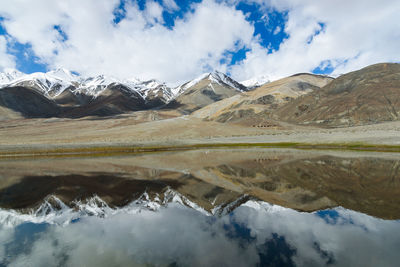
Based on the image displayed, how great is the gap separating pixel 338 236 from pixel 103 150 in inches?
2084

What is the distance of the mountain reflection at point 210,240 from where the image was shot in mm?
8523

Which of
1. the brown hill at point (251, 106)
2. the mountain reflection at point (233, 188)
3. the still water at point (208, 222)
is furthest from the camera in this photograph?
the brown hill at point (251, 106)

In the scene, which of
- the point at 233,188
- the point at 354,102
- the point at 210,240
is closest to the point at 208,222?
the point at 210,240

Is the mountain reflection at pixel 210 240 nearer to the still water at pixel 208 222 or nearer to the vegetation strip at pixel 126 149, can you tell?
the still water at pixel 208 222

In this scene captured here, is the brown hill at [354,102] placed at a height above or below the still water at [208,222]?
above

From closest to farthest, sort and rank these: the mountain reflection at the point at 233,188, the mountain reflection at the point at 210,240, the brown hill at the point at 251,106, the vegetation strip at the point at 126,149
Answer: the mountain reflection at the point at 210,240 < the mountain reflection at the point at 233,188 < the vegetation strip at the point at 126,149 < the brown hill at the point at 251,106

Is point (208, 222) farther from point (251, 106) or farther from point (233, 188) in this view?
point (251, 106)

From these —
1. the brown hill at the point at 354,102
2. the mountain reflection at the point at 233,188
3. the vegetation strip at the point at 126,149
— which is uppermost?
the brown hill at the point at 354,102

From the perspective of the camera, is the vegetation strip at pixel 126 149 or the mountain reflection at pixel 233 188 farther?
the vegetation strip at pixel 126 149

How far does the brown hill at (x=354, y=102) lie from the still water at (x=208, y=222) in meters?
96.0

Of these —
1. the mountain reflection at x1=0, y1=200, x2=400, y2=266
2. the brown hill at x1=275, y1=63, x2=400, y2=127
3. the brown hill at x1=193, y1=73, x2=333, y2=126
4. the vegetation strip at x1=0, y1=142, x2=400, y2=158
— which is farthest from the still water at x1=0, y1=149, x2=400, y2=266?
the brown hill at x1=193, y1=73, x2=333, y2=126

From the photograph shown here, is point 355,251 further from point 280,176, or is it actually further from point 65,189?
point 65,189

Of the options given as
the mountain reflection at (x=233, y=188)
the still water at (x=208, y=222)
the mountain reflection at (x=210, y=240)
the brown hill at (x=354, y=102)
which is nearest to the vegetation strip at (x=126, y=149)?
the mountain reflection at (x=233, y=188)

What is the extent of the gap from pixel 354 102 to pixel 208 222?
121592 millimetres
